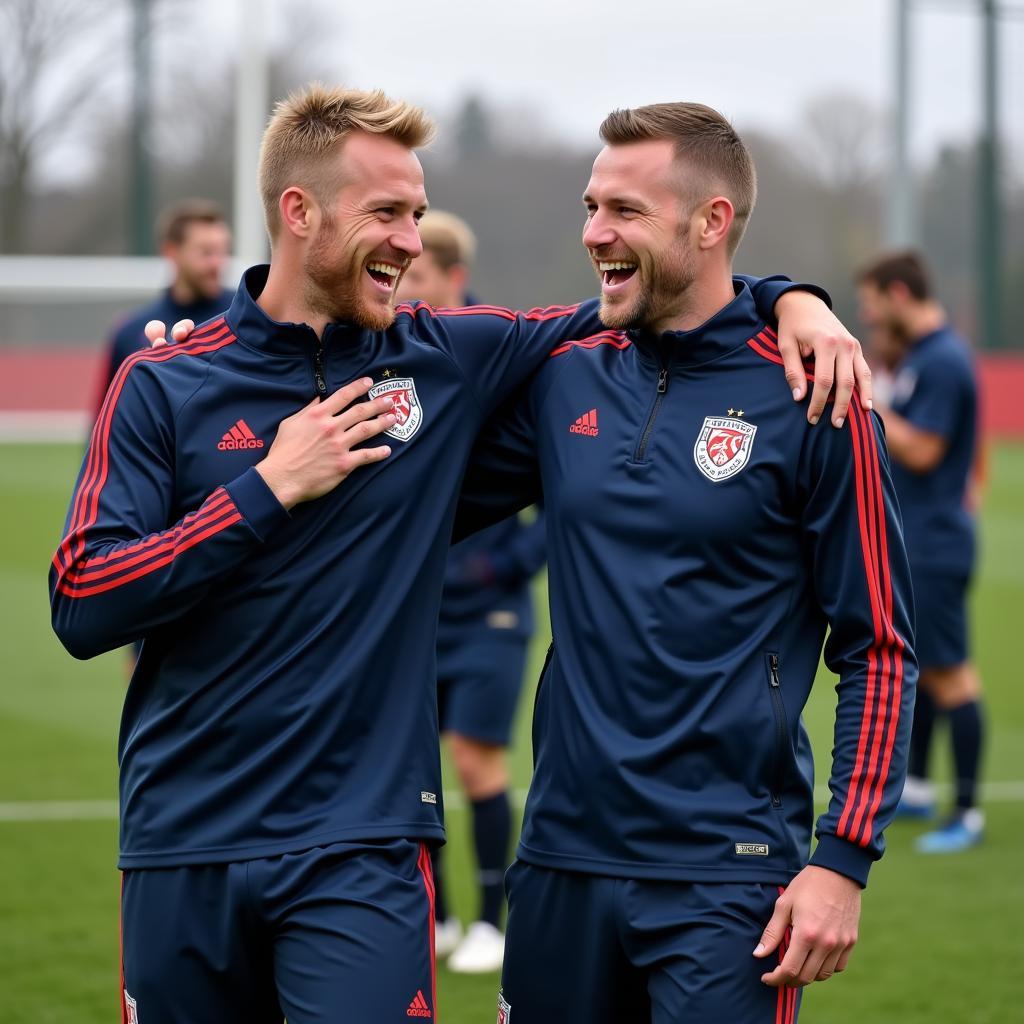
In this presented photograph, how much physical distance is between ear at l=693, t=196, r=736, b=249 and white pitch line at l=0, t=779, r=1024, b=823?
4.48 meters

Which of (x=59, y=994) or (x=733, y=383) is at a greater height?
(x=733, y=383)

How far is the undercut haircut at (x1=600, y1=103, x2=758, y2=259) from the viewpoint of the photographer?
3.28 m

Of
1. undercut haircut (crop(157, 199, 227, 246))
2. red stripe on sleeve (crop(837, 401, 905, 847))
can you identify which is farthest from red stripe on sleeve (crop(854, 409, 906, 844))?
undercut haircut (crop(157, 199, 227, 246))

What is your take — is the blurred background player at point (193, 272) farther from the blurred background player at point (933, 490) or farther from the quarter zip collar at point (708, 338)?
the quarter zip collar at point (708, 338)

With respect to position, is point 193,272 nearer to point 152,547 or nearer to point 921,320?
point 921,320

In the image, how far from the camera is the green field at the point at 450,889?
5.47 m

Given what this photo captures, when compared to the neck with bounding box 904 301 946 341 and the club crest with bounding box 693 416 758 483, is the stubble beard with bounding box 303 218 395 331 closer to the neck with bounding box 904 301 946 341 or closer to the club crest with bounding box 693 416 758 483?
the club crest with bounding box 693 416 758 483

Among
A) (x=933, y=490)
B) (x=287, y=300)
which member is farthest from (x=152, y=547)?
(x=933, y=490)

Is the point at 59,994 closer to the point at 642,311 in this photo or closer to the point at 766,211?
the point at 642,311

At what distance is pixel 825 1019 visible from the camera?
5.37m

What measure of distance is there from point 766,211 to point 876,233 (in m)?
3.73

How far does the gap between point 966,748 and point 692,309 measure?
4.74 metres

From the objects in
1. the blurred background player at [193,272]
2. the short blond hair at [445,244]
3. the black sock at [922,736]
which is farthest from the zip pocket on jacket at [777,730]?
Result: the blurred background player at [193,272]

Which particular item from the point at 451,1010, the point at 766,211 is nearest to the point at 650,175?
the point at 451,1010
